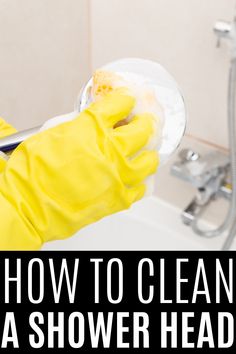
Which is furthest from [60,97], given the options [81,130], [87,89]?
[81,130]

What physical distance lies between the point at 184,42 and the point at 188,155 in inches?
8.7

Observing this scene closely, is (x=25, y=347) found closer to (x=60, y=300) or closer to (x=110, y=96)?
(x=60, y=300)

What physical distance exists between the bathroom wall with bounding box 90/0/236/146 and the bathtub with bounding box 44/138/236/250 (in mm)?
162

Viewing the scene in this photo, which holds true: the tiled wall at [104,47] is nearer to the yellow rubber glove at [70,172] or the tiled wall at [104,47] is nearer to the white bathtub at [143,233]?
the white bathtub at [143,233]

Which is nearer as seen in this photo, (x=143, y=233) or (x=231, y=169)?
(x=231, y=169)

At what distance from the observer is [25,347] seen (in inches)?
27.9

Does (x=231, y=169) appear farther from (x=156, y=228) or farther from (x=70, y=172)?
(x=70, y=172)

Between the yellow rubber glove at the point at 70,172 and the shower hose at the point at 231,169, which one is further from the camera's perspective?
the shower hose at the point at 231,169

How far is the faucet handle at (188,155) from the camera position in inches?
38.6

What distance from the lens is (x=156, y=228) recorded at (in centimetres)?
112

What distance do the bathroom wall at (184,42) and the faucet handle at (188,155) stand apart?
1.9 inches

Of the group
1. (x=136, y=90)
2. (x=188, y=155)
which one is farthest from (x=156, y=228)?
(x=136, y=90)

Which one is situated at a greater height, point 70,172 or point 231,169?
point 70,172

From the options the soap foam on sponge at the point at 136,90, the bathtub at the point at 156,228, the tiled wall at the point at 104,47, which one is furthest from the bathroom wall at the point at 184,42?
the soap foam on sponge at the point at 136,90
